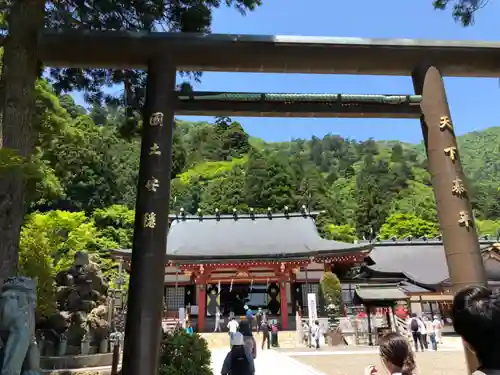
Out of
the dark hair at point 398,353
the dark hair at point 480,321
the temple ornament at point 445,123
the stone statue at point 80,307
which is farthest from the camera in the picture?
the stone statue at point 80,307

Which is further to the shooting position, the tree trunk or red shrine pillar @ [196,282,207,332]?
red shrine pillar @ [196,282,207,332]

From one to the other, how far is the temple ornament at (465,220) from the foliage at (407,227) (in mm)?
41181

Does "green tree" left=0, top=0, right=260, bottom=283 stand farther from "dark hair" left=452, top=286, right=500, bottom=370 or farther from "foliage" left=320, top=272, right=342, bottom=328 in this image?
"foliage" left=320, top=272, right=342, bottom=328

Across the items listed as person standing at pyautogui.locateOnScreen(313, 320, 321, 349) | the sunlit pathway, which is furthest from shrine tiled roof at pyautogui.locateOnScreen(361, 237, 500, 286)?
the sunlit pathway

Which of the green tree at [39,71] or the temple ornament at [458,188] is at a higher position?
the green tree at [39,71]

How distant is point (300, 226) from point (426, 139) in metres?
19.3

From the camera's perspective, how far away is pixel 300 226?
24766 millimetres

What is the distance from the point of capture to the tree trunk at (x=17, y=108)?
4715 mm

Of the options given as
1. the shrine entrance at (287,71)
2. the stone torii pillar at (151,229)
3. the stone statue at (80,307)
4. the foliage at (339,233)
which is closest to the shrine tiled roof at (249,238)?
the stone statue at (80,307)

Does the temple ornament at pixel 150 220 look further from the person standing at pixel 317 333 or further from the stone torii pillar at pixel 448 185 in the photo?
the person standing at pixel 317 333

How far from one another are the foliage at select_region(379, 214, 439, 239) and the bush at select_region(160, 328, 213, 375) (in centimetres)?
4140

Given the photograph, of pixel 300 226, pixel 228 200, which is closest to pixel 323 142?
pixel 228 200

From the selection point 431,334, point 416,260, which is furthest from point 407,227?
point 431,334

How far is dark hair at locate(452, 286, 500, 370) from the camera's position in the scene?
158 centimetres
